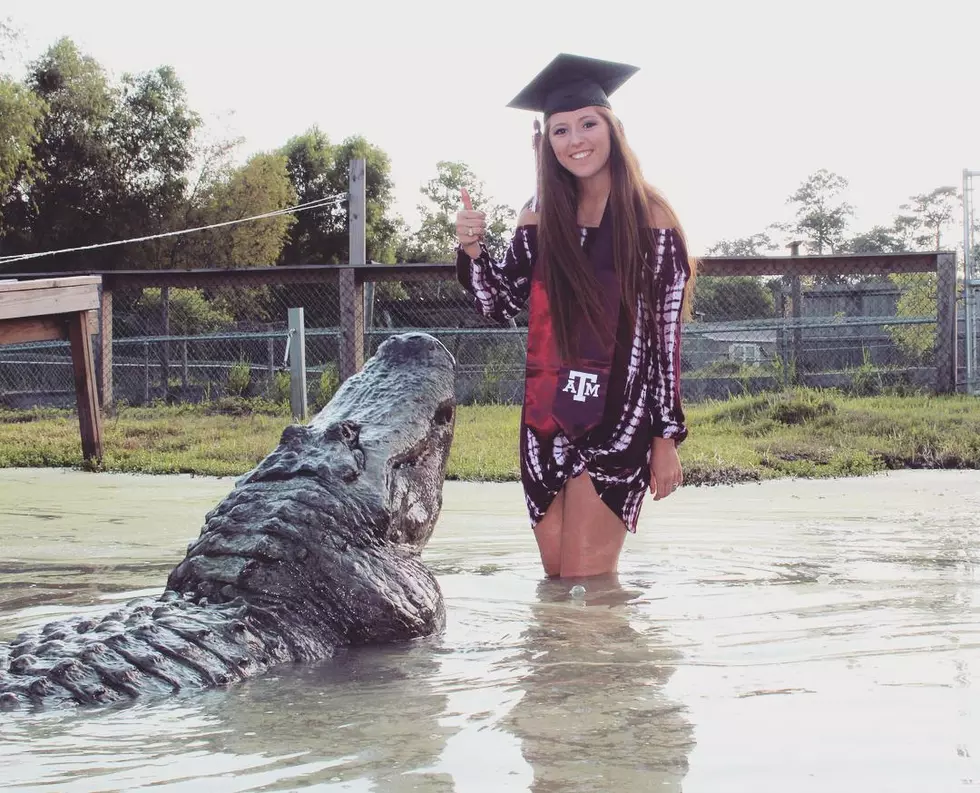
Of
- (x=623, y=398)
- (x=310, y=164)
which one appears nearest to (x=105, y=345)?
(x=623, y=398)

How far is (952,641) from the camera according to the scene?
110 inches

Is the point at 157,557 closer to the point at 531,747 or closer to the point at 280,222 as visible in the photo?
the point at 531,747

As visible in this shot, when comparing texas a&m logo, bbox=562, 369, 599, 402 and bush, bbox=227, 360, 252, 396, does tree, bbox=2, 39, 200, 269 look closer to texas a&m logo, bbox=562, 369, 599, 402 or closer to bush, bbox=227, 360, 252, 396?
bush, bbox=227, 360, 252, 396

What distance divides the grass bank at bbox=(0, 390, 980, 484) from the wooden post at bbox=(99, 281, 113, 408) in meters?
0.34

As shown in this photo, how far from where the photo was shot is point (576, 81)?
3688mm

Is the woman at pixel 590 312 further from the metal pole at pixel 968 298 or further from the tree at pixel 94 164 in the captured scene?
the tree at pixel 94 164

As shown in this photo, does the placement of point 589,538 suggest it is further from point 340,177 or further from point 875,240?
point 875,240

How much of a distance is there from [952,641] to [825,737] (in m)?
0.91

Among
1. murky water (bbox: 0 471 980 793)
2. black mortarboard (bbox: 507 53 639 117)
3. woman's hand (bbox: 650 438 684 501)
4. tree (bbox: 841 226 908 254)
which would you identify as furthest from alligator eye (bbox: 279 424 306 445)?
tree (bbox: 841 226 908 254)

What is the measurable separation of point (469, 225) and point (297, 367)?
223 inches

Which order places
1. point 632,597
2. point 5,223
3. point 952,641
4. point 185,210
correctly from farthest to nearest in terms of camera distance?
point 185,210 < point 5,223 < point 632,597 < point 952,641

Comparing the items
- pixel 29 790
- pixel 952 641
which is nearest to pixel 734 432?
pixel 952 641

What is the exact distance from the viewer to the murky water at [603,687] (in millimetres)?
1902

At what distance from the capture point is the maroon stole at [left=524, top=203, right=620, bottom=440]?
356 cm
